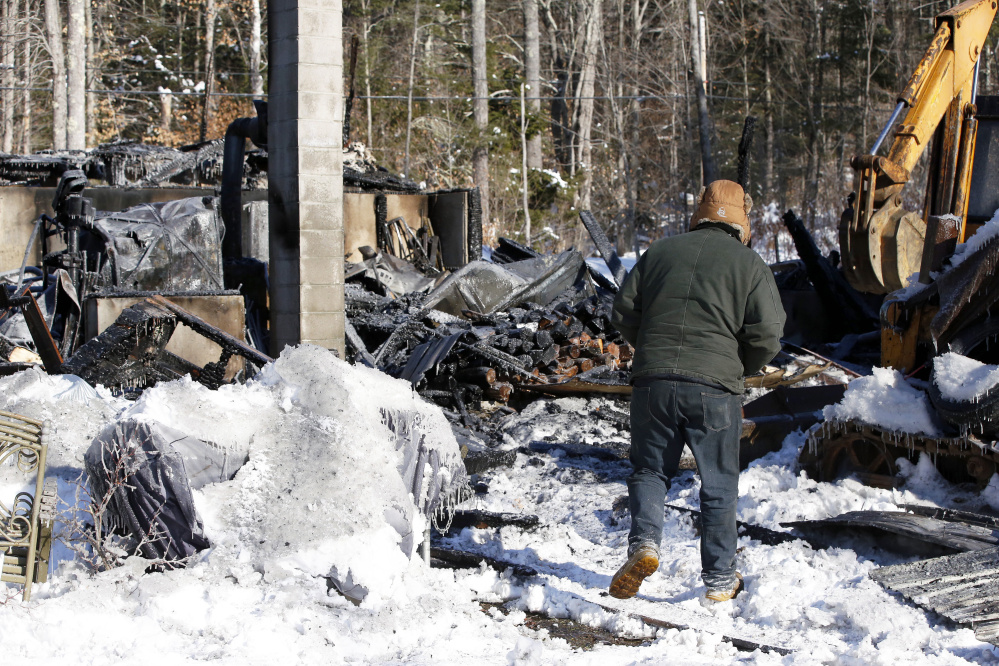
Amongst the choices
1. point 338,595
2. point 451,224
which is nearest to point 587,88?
→ point 451,224

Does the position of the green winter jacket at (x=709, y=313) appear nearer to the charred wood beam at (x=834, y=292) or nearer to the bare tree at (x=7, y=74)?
the charred wood beam at (x=834, y=292)

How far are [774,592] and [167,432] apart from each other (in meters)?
2.69

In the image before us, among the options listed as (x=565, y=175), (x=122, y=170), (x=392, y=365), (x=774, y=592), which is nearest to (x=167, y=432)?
(x=774, y=592)

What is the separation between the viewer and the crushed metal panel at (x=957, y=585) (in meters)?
3.63

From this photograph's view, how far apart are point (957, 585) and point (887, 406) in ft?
5.76

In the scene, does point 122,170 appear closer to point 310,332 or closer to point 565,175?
point 310,332

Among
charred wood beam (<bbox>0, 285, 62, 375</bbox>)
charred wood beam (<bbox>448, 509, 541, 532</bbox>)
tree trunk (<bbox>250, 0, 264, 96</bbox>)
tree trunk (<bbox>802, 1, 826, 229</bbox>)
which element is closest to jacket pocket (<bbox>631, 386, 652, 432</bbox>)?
charred wood beam (<bbox>448, 509, 541, 532</bbox>)

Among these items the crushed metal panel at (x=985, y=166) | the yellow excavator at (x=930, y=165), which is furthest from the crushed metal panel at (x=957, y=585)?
the crushed metal panel at (x=985, y=166)

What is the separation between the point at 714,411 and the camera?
383 cm

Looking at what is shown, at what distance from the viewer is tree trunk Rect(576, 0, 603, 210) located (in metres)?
28.0

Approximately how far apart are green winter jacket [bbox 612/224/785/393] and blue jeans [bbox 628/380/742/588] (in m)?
0.09

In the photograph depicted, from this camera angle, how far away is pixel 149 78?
102 ft

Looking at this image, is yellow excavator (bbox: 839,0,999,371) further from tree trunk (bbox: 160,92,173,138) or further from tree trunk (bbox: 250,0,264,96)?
tree trunk (bbox: 160,92,173,138)

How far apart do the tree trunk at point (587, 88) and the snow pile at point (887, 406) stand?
22413mm
